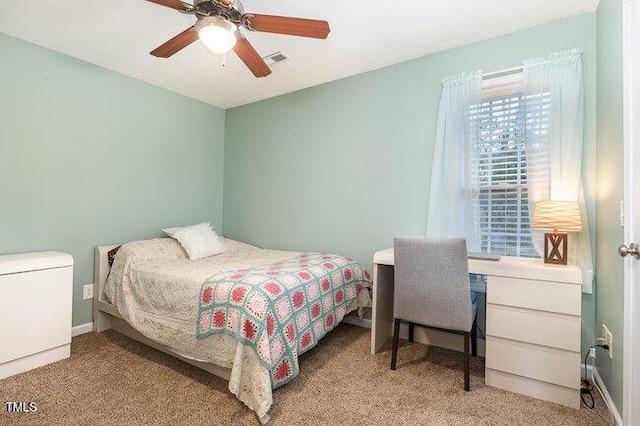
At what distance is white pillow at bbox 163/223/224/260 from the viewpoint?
9.27ft

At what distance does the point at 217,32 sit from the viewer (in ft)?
5.07

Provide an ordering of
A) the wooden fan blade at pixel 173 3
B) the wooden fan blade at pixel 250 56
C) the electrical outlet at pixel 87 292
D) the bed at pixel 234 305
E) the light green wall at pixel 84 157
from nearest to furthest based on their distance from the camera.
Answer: the wooden fan blade at pixel 173 3, the bed at pixel 234 305, the wooden fan blade at pixel 250 56, the light green wall at pixel 84 157, the electrical outlet at pixel 87 292

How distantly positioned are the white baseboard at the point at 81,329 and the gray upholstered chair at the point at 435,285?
265 centimetres

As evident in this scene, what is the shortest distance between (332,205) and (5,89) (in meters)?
2.75

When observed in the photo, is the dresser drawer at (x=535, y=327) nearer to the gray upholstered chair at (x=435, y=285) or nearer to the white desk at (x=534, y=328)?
the white desk at (x=534, y=328)

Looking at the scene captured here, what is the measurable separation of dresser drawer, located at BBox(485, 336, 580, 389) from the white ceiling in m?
2.14

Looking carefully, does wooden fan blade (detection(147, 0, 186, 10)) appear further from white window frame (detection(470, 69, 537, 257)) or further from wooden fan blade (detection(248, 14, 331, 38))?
white window frame (detection(470, 69, 537, 257))

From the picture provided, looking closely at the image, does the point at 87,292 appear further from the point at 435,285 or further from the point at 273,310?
the point at 435,285

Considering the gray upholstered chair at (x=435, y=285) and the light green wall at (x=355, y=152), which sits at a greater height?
the light green wall at (x=355, y=152)

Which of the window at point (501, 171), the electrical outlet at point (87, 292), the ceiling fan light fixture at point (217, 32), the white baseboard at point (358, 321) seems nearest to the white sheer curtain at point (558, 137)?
the window at point (501, 171)

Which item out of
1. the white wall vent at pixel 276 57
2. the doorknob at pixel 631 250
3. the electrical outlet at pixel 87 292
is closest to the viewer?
the doorknob at pixel 631 250

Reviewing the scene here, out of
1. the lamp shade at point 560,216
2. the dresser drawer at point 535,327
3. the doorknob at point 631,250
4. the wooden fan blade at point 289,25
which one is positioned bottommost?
the dresser drawer at point 535,327

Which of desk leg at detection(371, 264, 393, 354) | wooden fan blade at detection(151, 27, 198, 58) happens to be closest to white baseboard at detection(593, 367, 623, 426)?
desk leg at detection(371, 264, 393, 354)

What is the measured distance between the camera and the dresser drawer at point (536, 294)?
1631 mm
